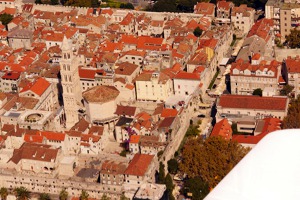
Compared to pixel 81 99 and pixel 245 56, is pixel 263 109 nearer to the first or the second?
pixel 245 56

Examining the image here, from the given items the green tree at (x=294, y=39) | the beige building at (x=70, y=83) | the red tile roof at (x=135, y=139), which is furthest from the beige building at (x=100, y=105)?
the green tree at (x=294, y=39)

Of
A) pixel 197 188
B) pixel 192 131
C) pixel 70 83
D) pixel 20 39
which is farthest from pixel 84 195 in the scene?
pixel 20 39

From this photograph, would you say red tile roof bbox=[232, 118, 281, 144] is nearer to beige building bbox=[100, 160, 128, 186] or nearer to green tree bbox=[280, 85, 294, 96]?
green tree bbox=[280, 85, 294, 96]

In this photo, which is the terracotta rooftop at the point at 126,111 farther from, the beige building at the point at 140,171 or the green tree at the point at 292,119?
the green tree at the point at 292,119

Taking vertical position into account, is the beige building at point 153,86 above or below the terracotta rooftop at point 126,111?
above

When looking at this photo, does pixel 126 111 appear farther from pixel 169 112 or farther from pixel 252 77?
pixel 252 77

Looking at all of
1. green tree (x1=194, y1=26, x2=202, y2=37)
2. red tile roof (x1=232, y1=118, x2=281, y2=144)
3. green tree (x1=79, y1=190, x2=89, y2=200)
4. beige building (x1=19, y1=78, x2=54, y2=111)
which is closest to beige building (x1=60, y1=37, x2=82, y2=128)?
beige building (x1=19, y1=78, x2=54, y2=111)
